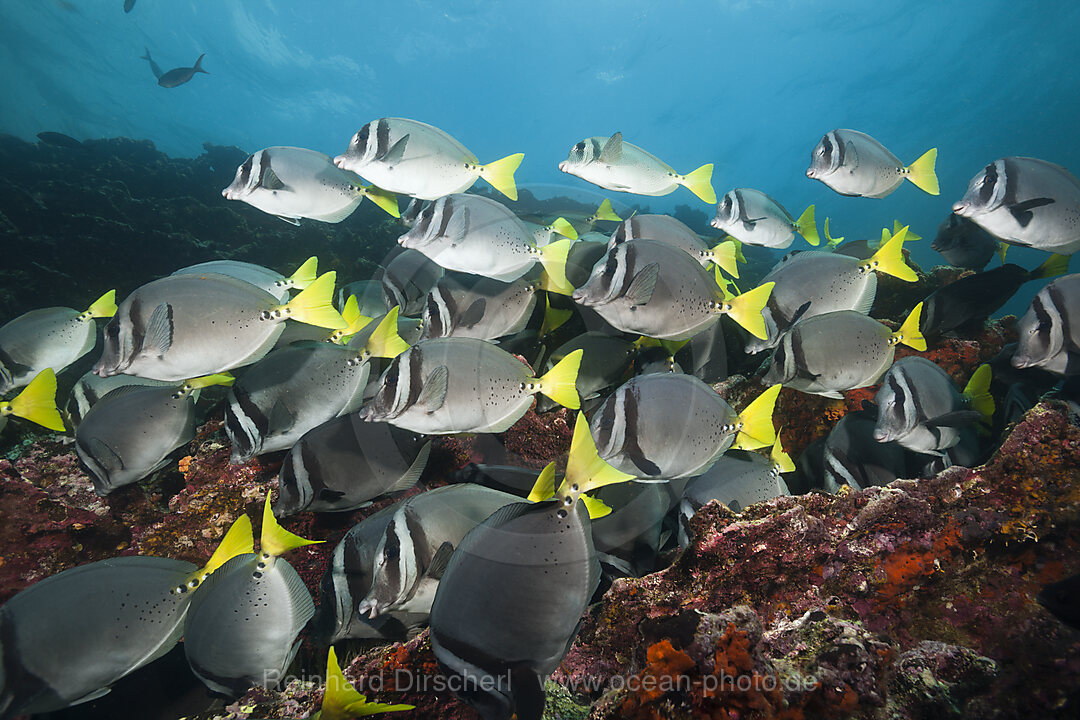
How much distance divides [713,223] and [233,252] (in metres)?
10.0

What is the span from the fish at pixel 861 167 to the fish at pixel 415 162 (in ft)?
8.05

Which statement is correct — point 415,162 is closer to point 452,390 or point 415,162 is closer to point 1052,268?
point 452,390

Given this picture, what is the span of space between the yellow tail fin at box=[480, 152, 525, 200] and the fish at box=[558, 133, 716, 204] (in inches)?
19.8

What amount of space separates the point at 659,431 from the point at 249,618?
2.05 m

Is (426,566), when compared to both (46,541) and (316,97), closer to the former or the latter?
(46,541)

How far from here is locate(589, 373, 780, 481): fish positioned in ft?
6.31

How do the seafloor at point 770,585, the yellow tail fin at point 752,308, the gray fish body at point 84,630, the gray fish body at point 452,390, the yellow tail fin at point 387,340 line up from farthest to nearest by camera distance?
the yellow tail fin at point 387,340
the yellow tail fin at point 752,308
the gray fish body at point 452,390
the gray fish body at point 84,630
the seafloor at point 770,585

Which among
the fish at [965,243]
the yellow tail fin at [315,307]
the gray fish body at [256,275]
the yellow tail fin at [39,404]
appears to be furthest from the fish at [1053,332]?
the yellow tail fin at [39,404]

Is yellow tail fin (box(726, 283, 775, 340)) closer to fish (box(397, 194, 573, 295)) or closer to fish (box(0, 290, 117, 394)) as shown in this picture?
fish (box(397, 194, 573, 295))

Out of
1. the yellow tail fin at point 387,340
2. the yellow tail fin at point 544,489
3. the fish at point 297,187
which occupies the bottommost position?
the yellow tail fin at point 544,489

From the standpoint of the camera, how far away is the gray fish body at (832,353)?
Result: 2.43 meters

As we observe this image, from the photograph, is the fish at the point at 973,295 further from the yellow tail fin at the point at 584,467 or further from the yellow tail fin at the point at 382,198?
the yellow tail fin at the point at 382,198

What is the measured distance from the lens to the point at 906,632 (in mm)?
1539

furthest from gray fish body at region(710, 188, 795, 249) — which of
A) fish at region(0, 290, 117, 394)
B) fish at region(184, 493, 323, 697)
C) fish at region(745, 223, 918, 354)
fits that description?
fish at region(0, 290, 117, 394)
